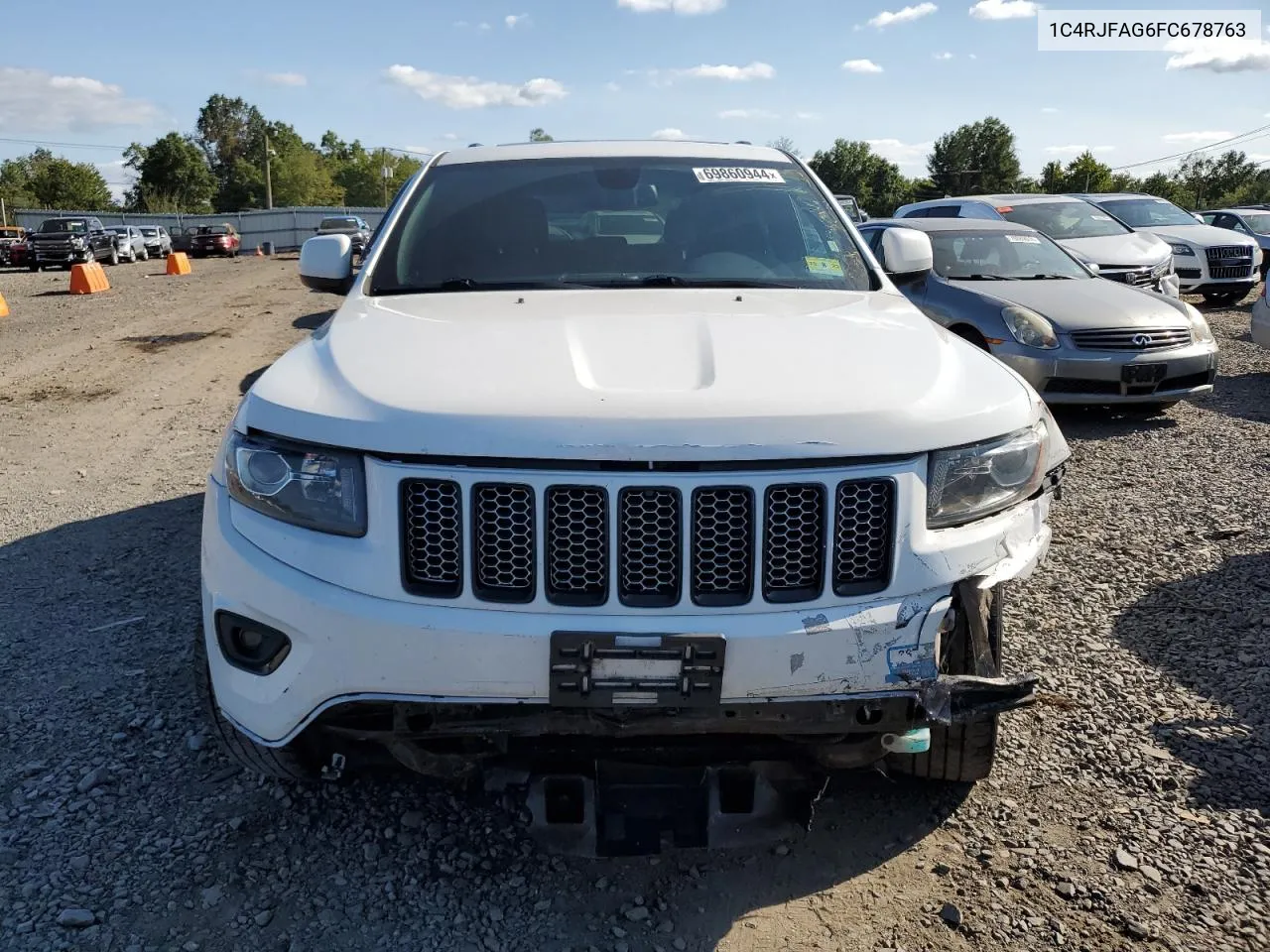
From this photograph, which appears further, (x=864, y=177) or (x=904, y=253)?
(x=864, y=177)

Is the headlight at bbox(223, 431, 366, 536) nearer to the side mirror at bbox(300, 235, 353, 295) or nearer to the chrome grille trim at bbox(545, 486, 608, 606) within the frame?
the chrome grille trim at bbox(545, 486, 608, 606)

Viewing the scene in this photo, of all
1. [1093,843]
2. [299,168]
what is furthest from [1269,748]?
[299,168]

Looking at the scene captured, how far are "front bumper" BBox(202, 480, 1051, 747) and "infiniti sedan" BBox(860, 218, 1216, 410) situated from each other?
5732mm

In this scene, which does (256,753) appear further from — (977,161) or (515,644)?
(977,161)

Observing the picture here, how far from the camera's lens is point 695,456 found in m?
2.00

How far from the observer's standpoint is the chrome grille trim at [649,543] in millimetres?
2033

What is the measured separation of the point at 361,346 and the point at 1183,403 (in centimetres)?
844

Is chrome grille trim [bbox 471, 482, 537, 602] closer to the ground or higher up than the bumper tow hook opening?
higher up

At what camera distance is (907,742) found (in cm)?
232

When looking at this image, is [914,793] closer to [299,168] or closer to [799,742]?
[799,742]

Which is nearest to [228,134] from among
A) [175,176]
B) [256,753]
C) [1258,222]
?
[175,176]

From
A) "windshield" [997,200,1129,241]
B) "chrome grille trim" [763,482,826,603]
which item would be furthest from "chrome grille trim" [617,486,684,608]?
"windshield" [997,200,1129,241]

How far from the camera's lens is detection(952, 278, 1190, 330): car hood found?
7652 mm

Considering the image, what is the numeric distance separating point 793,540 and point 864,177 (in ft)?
401
